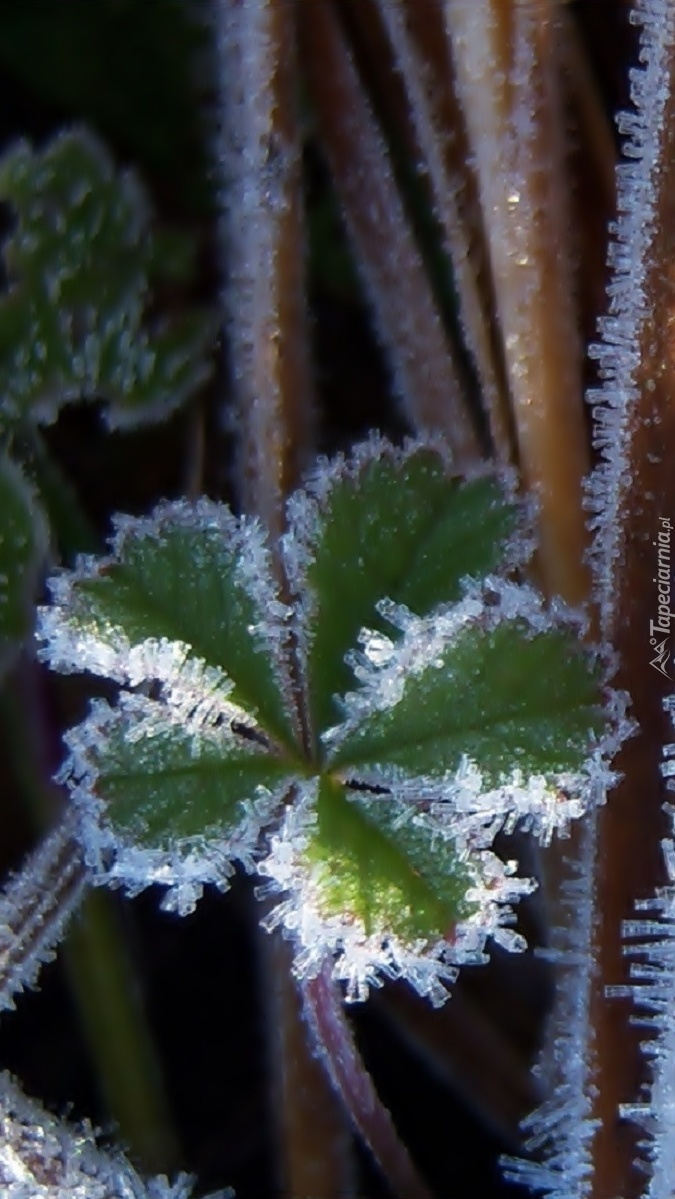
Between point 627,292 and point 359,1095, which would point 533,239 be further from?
point 359,1095

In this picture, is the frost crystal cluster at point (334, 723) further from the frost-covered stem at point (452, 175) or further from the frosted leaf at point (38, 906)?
the frost-covered stem at point (452, 175)

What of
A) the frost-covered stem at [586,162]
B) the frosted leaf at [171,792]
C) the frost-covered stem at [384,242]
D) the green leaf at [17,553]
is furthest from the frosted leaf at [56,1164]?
the frost-covered stem at [586,162]

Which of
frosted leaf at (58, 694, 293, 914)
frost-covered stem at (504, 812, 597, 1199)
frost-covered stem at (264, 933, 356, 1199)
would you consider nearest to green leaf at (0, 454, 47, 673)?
frosted leaf at (58, 694, 293, 914)

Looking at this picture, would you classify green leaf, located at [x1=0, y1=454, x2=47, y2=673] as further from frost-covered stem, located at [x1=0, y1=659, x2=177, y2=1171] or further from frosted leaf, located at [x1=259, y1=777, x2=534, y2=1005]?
frosted leaf, located at [x1=259, y1=777, x2=534, y2=1005]

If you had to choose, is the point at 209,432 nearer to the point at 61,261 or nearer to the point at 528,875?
the point at 61,261

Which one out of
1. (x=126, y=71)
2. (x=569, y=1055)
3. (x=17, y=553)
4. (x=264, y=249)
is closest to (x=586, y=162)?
(x=264, y=249)

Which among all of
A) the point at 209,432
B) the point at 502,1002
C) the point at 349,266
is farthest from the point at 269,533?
the point at 502,1002

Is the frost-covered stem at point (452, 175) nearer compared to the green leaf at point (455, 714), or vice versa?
the green leaf at point (455, 714)
